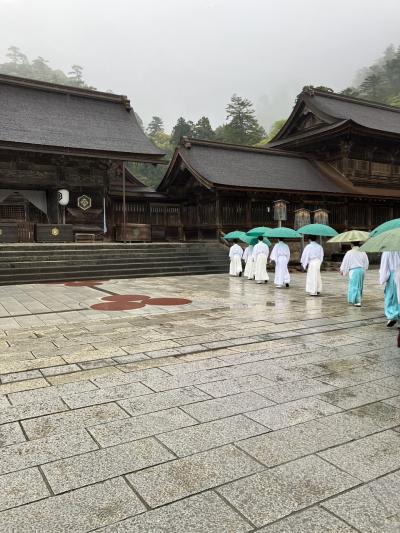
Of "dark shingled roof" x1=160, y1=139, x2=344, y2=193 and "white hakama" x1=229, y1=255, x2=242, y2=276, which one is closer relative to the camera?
"white hakama" x1=229, y1=255, x2=242, y2=276

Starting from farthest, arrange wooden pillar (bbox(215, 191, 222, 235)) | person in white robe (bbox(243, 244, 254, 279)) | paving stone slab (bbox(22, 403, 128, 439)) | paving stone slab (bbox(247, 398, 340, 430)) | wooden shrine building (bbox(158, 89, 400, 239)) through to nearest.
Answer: wooden shrine building (bbox(158, 89, 400, 239))
wooden pillar (bbox(215, 191, 222, 235))
person in white robe (bbox(243, 244, 254, 279))
paving stone slab (bbox(247, 398, 340, 430))
paving stone slab (bbox(22, 403, 128, 439))

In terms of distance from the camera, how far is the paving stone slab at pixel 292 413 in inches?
127

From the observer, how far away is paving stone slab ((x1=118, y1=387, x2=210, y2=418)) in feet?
11.5

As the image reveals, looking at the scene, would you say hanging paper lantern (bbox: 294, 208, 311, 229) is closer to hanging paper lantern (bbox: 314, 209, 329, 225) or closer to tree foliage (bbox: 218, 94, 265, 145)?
hanging paper lantern (bbox: 314, 209, 329, 225)

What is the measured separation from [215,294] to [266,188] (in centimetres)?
1000

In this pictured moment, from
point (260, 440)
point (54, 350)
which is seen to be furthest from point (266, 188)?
point (260, 440)

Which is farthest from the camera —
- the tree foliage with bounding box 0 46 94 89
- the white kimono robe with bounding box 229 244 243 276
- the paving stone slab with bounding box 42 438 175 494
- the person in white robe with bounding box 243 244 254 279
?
the tree foliage with bounding box 0 46 94 89

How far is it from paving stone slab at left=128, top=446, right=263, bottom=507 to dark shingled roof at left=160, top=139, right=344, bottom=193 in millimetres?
16027

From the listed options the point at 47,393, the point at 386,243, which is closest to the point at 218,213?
the point at 386,243

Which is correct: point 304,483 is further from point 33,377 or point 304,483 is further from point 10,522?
point 33,377

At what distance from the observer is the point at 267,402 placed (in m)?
3.63

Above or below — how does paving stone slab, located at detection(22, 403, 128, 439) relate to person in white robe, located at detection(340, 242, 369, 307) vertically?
below

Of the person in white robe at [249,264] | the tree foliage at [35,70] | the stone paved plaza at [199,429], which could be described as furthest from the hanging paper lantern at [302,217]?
the tree foliage at [35,70]

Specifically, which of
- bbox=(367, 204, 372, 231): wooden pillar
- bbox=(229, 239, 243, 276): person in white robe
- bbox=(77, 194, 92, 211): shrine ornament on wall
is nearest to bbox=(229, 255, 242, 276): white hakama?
bbox=(229, 239, 243, 276): person in white robe
